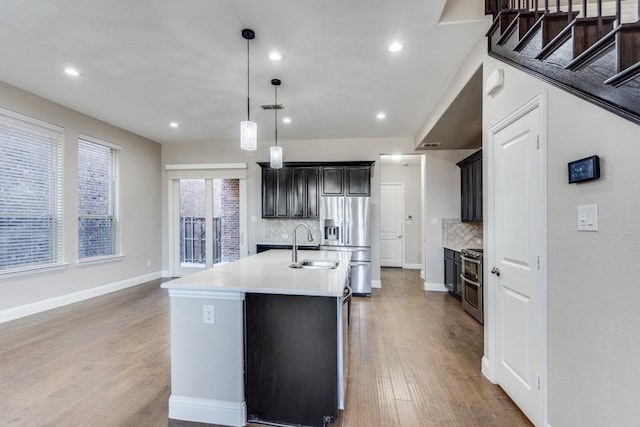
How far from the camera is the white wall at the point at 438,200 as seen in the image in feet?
18.1

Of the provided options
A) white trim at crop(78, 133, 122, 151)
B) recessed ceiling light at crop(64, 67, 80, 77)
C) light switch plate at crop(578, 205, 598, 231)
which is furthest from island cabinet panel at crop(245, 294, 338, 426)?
white trim at crop(78, 133, 122, 151)

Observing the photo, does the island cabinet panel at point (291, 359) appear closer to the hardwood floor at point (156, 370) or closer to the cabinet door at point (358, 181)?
the hardwood floor at point (156, 370)

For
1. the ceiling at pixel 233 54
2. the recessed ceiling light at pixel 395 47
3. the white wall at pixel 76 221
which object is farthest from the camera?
the white wall at pixel 76 221

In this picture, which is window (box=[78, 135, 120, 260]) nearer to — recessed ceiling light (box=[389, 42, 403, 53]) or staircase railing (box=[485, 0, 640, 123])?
recessed ceiling light (box=[389, 42, 403, 53])

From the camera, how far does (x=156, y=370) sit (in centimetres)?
259

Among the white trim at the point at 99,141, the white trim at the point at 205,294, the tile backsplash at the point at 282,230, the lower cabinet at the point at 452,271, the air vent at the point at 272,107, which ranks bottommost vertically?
the lower cabinet at the point at 452,271

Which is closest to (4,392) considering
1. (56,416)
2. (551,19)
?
(56,416)

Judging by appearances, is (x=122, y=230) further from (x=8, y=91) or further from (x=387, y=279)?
(x=387, y=279)

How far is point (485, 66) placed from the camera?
8.32 feet

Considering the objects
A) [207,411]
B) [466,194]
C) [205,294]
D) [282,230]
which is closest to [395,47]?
[205,294]

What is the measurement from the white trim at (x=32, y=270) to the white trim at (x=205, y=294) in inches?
129

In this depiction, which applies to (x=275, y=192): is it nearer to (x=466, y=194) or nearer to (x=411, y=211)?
(x=466, y=194)

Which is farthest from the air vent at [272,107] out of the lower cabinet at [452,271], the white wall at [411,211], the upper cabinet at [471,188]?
the white wall at [411,211]

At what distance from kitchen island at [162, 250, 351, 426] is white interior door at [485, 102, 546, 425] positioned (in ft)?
3.93
